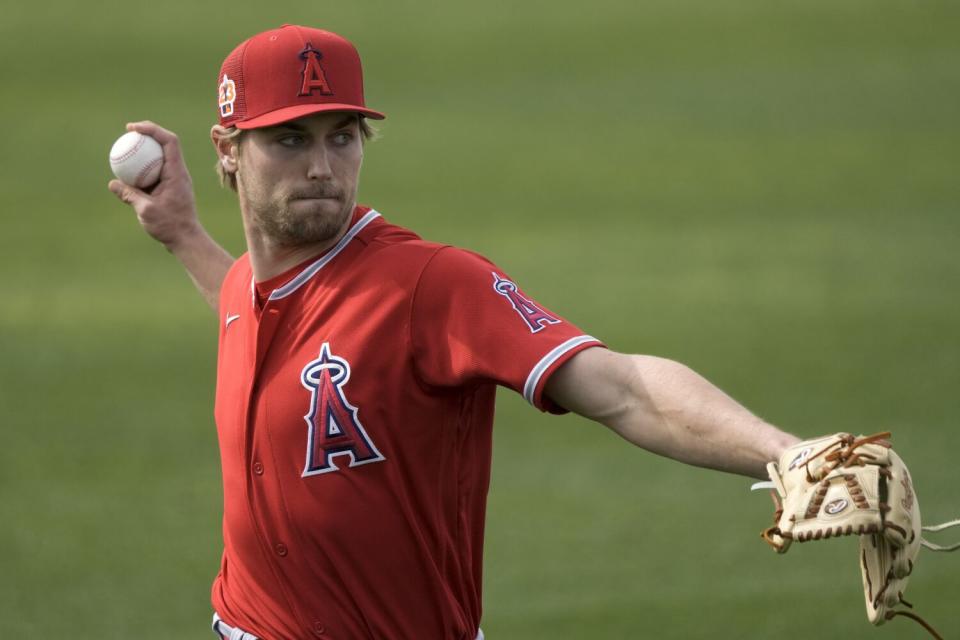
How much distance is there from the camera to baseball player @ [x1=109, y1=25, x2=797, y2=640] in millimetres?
3881

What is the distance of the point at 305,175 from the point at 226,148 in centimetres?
47

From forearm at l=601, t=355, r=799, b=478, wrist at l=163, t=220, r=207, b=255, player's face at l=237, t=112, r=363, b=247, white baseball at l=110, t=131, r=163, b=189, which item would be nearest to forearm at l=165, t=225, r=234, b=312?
wrist at l=163, t=220, r=207, b=255

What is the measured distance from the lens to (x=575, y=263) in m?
14.3

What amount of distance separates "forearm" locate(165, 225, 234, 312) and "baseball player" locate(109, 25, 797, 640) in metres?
0.93

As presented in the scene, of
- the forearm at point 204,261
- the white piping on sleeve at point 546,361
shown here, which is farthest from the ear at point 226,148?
the white piping on sleeve at point 546,361

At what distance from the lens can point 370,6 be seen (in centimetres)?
2378

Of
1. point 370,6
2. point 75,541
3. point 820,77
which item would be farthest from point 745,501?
A: point 370,6

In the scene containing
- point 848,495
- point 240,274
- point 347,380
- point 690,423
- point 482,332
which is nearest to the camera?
point 848,495

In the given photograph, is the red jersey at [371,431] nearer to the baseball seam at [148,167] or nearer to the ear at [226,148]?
the ear at [226,148]

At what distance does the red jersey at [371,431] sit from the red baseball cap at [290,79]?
1.19 ft

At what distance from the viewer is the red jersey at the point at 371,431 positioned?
3.89 m

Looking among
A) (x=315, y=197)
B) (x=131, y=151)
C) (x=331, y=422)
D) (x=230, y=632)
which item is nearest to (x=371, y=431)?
A: (x=331, y=422)

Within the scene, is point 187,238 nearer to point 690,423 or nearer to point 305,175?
point 305,175

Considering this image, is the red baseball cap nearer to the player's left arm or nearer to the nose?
the nose
